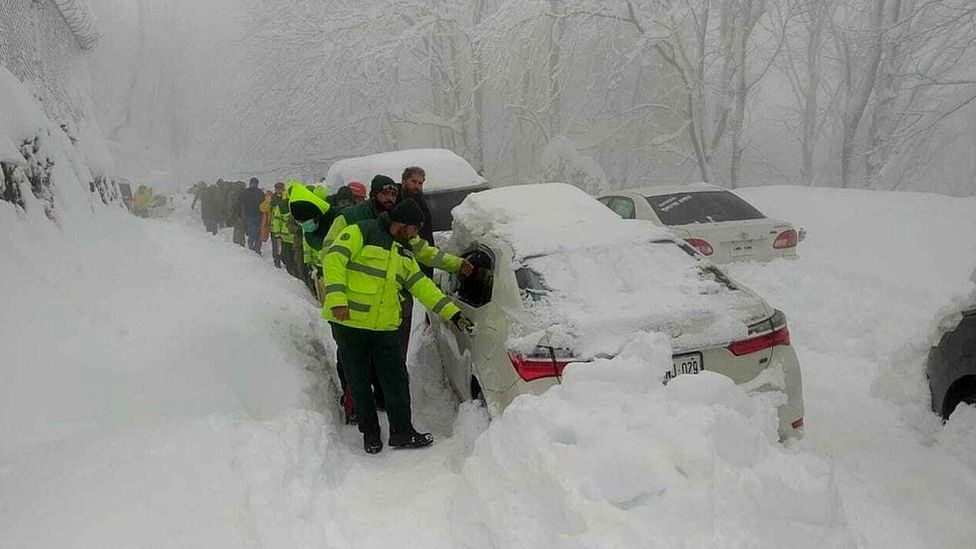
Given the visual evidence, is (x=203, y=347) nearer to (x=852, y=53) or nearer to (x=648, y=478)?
(x=648, y=478)

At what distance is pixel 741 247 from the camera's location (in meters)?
8.38

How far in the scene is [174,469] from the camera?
10.8 feet

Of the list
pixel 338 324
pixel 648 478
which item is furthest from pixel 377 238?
pixel 648 478

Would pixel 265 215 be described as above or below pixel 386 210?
below

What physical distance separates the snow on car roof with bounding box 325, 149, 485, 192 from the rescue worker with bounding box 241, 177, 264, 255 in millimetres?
3895

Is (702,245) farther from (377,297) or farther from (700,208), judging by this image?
(377,297)

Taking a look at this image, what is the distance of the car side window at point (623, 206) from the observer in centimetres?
932

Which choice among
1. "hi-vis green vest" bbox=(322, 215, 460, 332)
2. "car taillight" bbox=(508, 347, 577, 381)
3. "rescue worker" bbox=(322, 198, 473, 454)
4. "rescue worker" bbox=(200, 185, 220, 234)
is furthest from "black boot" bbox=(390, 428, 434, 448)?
"rescue worker" bbox=(200, 185, 220, 234)

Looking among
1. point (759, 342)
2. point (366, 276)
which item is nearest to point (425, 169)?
point (366, 276)

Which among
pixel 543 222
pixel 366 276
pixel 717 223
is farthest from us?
pixel 717 223

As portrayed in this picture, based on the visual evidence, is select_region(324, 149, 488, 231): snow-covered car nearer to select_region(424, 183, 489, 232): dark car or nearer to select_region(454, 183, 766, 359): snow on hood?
select_region(424, 183, 489, 232): dark car

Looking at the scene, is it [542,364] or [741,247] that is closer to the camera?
[542,364]

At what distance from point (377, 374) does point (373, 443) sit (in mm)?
432

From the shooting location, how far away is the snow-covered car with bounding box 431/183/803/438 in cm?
378
